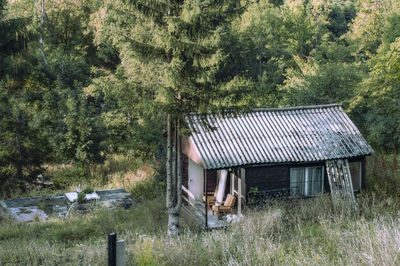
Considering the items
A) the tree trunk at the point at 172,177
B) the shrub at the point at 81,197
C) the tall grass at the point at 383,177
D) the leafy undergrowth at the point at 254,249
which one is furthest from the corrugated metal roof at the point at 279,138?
the shrub at the point at 81,197

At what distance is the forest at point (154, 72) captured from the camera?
37.6ft

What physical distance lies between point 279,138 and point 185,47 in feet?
23.5

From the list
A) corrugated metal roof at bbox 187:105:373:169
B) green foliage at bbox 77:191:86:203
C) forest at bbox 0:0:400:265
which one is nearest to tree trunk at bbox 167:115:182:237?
forest at bbox 0:0:400:265

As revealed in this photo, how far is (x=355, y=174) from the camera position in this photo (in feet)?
57.1

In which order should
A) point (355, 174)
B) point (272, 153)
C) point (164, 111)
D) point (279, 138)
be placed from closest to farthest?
point (164, 111) < point (272, 153) < point (279, 138) < point (355, 174)

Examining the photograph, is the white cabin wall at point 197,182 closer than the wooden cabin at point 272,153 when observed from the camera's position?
No

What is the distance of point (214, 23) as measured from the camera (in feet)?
38.2

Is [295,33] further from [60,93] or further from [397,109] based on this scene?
[60,93]

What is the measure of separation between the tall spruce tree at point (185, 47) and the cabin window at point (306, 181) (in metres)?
6.48

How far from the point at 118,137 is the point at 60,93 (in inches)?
195

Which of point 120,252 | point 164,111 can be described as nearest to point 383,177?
point 164,111

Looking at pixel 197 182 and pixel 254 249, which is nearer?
pixel 254 249

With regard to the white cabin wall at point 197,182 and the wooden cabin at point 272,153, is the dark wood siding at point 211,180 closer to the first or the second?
the wooden cabin at point 272,153

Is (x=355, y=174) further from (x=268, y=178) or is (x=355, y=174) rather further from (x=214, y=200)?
(x=214, y=200)
